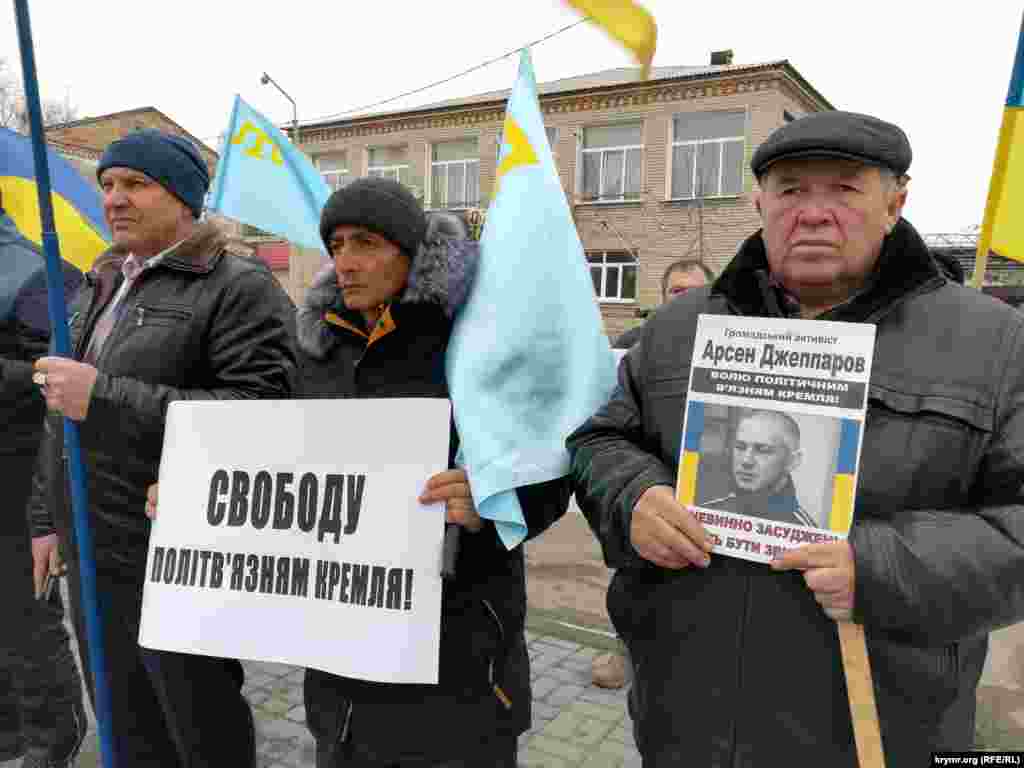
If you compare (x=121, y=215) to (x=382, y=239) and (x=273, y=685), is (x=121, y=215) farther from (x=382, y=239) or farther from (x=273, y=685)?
(x=273, y=685)

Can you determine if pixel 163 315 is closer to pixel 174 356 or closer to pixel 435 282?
pixel 174 356

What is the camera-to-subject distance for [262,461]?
1.93 m

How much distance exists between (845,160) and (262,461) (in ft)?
5.01

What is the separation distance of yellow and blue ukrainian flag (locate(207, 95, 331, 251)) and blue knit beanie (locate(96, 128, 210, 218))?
2369 millimetres

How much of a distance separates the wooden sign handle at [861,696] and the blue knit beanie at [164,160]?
222 centimetres

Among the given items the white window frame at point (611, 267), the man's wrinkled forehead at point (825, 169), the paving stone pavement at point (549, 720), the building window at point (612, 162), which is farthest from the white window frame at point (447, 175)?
the man's wrinkled forehead at point (825, 169)

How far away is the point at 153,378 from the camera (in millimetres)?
2164

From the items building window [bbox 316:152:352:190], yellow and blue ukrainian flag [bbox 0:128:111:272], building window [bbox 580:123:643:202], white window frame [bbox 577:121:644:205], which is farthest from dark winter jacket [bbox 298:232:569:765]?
building window [bbox 316:152:352:190]

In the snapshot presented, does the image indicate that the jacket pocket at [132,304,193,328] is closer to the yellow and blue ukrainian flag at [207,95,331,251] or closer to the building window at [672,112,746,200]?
the yellow and blue ukrainian flag at [207,95,331,251]

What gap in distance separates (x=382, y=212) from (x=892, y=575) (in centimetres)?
141

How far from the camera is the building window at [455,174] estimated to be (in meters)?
24.9

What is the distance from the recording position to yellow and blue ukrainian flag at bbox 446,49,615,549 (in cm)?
167

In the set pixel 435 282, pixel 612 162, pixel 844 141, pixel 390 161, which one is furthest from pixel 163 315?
pixel 390 161

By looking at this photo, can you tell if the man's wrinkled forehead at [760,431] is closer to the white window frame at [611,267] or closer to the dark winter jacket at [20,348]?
the dark winter jacket at [20,348]
